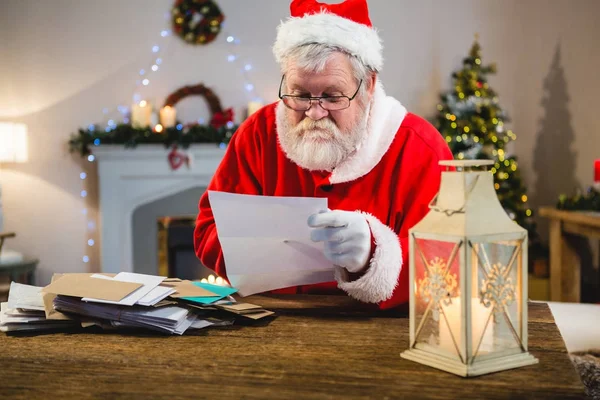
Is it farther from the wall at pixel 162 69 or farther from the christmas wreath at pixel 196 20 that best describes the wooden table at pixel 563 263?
the christmas wreath at pixel 196 20

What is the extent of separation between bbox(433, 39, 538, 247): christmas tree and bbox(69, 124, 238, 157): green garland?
159cm

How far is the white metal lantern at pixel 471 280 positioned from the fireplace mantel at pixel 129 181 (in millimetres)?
3772

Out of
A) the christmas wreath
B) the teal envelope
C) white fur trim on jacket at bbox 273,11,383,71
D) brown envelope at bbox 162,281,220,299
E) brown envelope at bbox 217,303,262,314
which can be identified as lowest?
brown envelope at bbox 217,303,262,314

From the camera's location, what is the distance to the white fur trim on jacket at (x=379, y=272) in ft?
4.21

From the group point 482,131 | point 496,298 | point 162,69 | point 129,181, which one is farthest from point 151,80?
point 496,298

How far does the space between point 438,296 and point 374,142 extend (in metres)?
0.89

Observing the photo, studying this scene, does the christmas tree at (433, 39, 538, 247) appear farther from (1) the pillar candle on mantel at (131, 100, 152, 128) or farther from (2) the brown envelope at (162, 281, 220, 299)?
(2) the brown envelope at (162, 281, 220, 299)

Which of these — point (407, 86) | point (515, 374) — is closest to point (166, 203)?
point (407, 86)

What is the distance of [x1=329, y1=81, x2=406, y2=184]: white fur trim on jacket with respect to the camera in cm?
173

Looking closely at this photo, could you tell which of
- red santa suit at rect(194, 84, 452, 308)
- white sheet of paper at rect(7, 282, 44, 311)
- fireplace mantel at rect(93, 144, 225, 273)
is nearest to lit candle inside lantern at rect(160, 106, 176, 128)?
fireplace mantel at rect(93, 144, 225, 273)

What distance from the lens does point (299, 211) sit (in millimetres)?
1208

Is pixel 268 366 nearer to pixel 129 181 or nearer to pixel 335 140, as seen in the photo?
pixel 335 140

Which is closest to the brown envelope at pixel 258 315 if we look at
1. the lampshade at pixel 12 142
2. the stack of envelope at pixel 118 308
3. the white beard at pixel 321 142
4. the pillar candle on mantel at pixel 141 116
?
the stack of envelope at pixel 118 308

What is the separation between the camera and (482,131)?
14.5 ft
